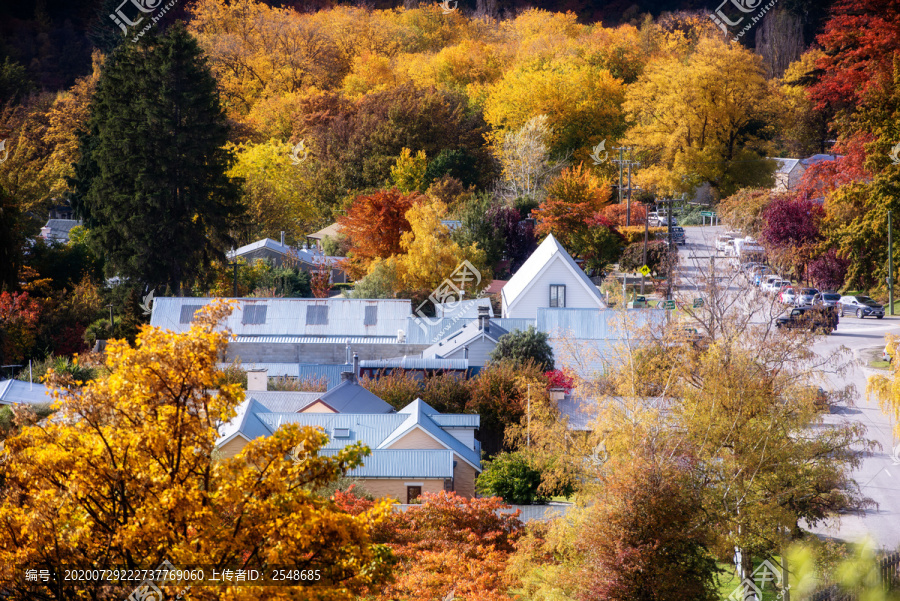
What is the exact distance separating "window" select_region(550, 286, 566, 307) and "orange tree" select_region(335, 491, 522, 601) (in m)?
22.1

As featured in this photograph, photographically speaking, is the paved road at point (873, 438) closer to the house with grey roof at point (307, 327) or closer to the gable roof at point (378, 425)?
the gable roof at point (378, 425)

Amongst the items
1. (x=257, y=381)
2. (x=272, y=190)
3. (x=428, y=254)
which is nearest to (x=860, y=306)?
(x=428, y=254)

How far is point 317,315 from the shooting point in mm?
38500

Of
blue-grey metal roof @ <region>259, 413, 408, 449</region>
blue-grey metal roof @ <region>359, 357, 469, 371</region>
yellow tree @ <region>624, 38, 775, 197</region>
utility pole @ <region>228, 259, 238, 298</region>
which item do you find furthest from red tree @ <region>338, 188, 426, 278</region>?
blue-grey metal roof @ <region>259, 413, 408, 449</region>

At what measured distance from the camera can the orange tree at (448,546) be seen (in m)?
14.7

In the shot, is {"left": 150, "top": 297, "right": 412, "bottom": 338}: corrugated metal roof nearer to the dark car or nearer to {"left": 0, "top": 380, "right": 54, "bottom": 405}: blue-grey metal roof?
{"left": 0, "top": 380, "right": 54, "bottom": 405}: blue-grey metal roof

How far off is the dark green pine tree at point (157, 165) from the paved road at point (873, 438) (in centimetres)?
2866

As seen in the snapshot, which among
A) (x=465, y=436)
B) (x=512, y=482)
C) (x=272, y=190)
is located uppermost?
(x=272, y=190)

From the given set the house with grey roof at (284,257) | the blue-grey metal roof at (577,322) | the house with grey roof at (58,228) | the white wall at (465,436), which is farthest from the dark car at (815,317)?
the house with grey roof at (58,228)

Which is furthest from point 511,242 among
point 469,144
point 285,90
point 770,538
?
point 770,538

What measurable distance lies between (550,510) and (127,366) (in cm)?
1193

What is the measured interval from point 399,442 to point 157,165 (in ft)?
79.4

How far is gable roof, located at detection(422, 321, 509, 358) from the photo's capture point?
33.9 meters

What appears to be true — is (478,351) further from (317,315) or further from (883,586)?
(883,586)
